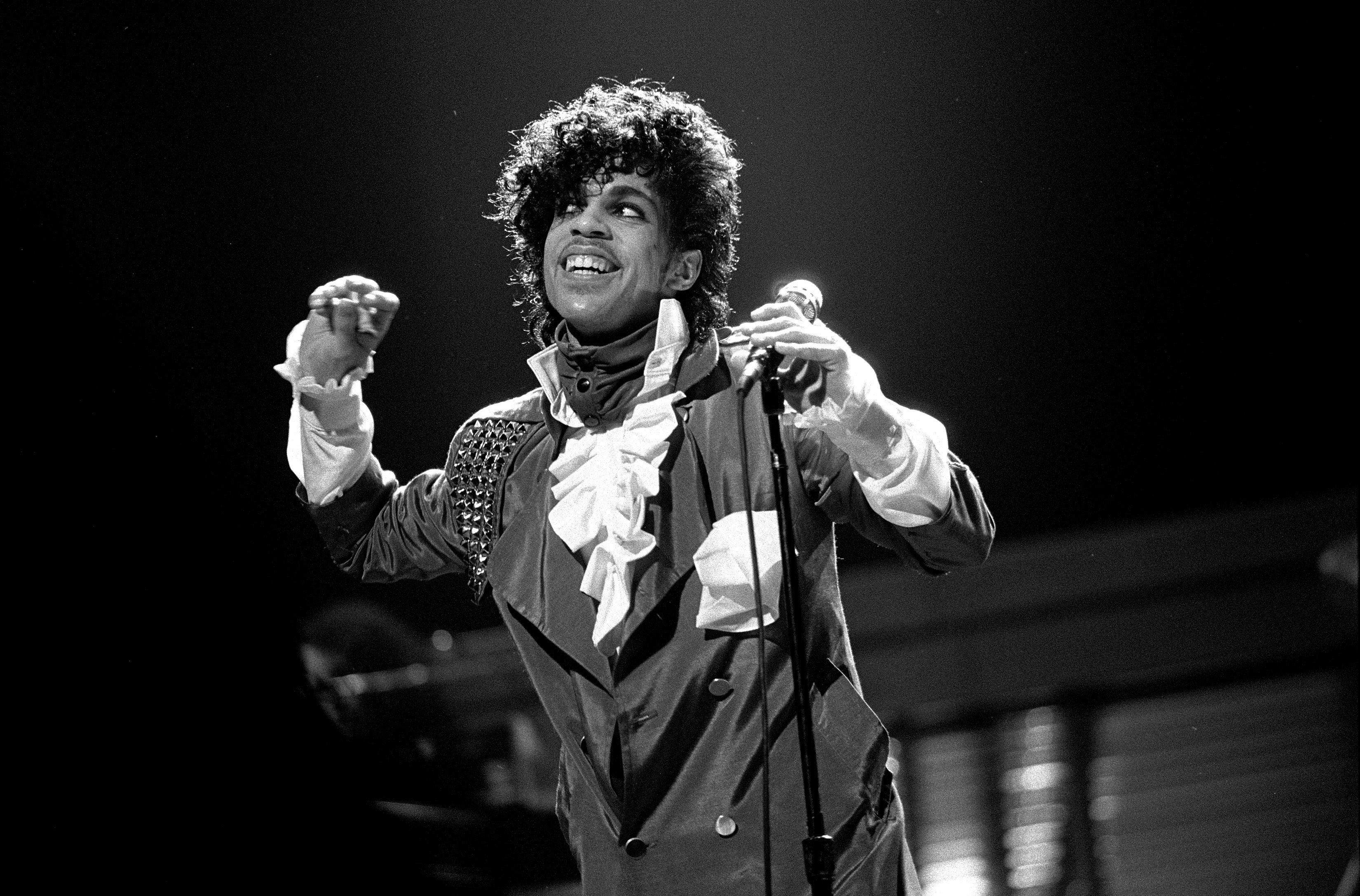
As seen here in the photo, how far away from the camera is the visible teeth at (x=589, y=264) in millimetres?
1723

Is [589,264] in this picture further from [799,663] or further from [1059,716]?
[1059,716]

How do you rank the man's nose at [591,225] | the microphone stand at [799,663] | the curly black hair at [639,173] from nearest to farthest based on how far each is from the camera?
the microphone stand at [799,663]
the man's nose at [591,225]
the curly black hair at [639,173]

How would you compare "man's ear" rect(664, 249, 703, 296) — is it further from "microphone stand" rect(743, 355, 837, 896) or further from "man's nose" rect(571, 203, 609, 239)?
"microphone stand" rect(743, 355, 837, 896)

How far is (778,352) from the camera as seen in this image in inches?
52.1

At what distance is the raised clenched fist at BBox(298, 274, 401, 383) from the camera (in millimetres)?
1564

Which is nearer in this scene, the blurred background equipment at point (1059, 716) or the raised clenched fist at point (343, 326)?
the raised clenched fist at point (343, 326)

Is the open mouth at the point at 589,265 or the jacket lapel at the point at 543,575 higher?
the open mouth at the point at 589,265

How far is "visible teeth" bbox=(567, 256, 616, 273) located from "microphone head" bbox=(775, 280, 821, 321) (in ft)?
1.21

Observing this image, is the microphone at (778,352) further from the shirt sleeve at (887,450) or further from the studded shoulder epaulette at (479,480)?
the studded shoulder epaulette at (479,480)

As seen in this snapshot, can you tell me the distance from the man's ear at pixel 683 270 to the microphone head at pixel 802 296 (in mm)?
424

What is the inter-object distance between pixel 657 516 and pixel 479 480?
0.29 meters

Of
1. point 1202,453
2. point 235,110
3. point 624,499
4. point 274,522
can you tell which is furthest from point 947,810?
point 235,110

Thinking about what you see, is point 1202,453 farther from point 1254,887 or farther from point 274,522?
point 274,522

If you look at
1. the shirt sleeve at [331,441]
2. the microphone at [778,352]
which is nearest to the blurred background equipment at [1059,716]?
the shirt sleeve at [331,441]
